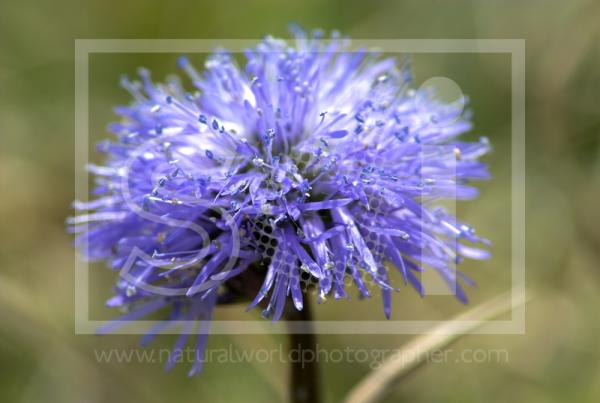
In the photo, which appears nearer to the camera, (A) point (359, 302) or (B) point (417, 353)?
(B) point (417, 353)

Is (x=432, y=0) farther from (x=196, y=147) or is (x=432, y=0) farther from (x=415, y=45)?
(x=196, y=147)

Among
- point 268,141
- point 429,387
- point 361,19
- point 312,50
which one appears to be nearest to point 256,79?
point 268,141

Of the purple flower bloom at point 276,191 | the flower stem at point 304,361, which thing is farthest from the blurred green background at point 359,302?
the purple flower bloom at point 276,191
